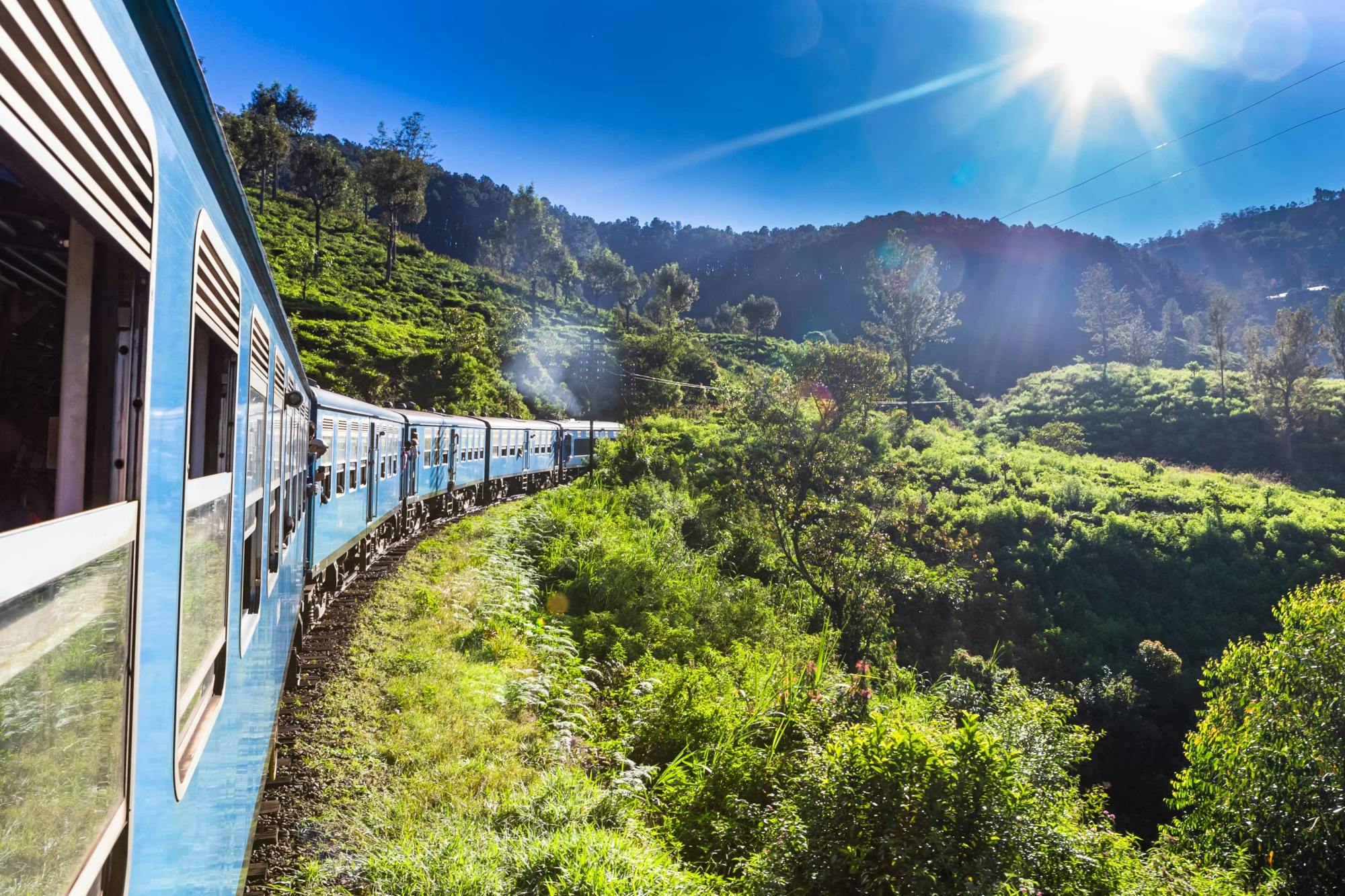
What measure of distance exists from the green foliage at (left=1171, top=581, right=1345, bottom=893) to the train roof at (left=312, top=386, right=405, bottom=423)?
1164 cm

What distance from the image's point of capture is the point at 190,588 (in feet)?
6.07

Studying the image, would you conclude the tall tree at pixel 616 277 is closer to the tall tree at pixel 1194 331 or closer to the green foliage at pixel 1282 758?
the tall tree at pixel 1194 331

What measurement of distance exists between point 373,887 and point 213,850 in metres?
2.38

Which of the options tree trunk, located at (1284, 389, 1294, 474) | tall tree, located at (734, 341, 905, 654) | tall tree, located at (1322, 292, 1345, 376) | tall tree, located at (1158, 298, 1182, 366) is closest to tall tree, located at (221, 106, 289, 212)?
tall tree, located at (734, 341, 905, 654)

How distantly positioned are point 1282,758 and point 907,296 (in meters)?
33.4

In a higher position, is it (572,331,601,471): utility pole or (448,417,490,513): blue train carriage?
(572,331,601,471): utility pole

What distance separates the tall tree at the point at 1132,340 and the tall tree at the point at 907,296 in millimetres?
25842

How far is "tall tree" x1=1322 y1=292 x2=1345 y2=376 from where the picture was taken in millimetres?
38125

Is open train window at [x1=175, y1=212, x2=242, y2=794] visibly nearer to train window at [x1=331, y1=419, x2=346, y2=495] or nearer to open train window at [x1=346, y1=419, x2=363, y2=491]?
train window at [x1=331, y1=419, x2=346, y2=495]

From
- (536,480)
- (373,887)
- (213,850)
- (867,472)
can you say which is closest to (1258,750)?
(867,472)

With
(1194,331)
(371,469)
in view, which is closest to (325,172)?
(371,469)

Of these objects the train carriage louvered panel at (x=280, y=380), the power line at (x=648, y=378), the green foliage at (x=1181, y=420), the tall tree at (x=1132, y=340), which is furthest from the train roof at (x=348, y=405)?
the tall tree at (x=1132, y=340)

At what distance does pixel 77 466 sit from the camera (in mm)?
1249

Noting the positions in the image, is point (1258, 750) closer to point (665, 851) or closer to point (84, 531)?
point (665, 851)
